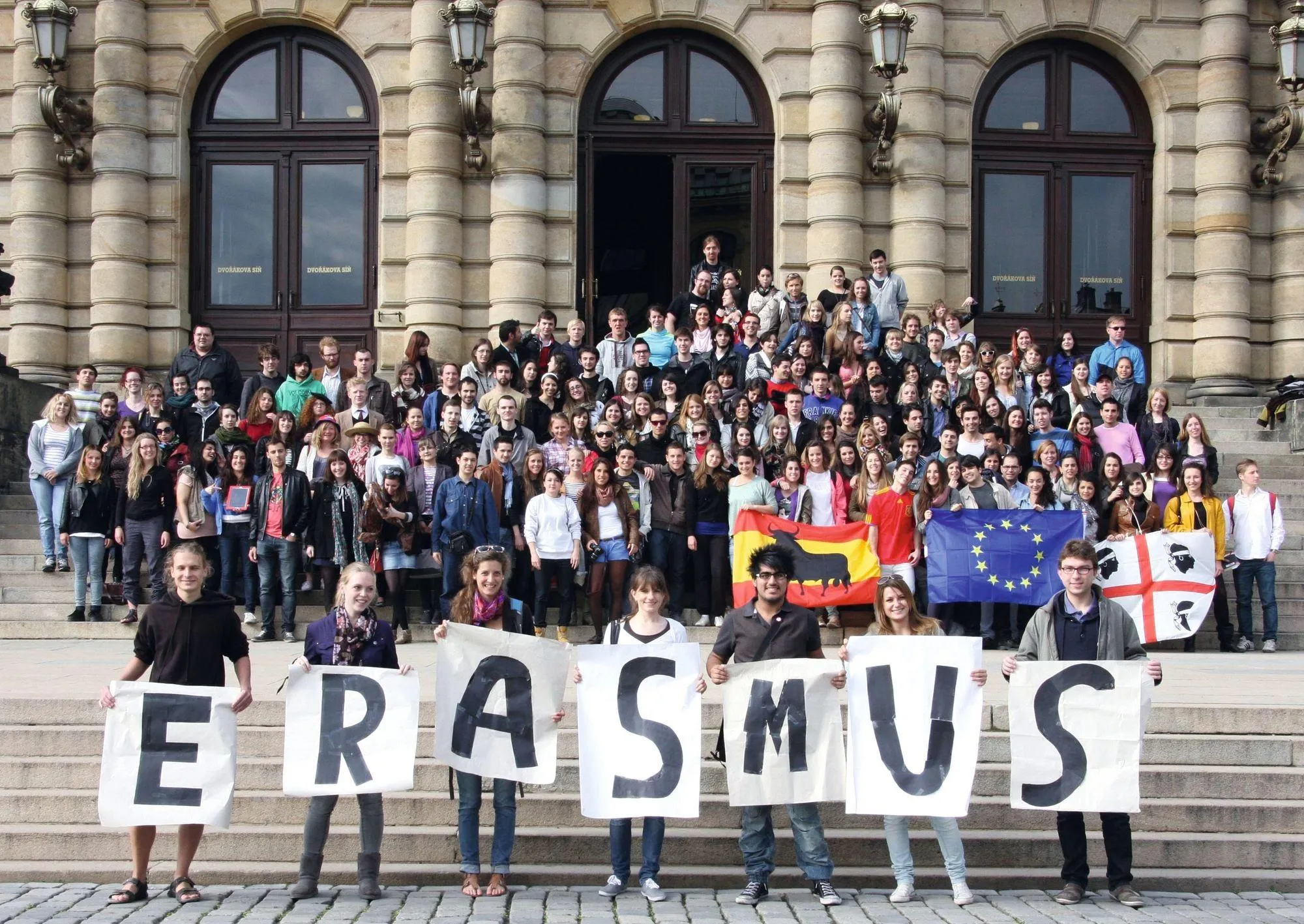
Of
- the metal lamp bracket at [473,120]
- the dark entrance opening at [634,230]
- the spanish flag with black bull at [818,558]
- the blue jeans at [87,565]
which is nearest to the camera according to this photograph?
the spanish flag with black bull at [818,558]

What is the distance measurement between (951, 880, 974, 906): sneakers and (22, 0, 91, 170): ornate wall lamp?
54.9 ft

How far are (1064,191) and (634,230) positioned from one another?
656 cm

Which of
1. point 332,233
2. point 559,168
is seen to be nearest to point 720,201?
point 559,168

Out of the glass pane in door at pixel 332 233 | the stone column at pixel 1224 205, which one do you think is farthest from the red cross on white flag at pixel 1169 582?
the glass pane in door at pixel 332 233

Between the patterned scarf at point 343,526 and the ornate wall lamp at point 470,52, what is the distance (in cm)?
732

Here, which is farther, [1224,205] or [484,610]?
[1224,205]

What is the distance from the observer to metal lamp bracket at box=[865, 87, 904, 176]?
65.8 feet

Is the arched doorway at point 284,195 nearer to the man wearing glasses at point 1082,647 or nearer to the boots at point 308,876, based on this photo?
the boots at point 308,876

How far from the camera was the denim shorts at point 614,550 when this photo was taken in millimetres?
14273

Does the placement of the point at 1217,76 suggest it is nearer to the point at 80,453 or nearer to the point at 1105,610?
the point at 1105,610

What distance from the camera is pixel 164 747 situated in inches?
337

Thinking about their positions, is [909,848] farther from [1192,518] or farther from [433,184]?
[433,184]

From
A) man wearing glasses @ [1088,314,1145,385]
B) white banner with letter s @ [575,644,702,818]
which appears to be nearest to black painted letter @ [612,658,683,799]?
white banner with letter s @ [575,644,702,818]

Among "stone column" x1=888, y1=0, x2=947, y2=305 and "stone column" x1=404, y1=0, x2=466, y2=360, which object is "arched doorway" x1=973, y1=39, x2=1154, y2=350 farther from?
"stone column" x1=404, y1=0, x2=466, y2=360
